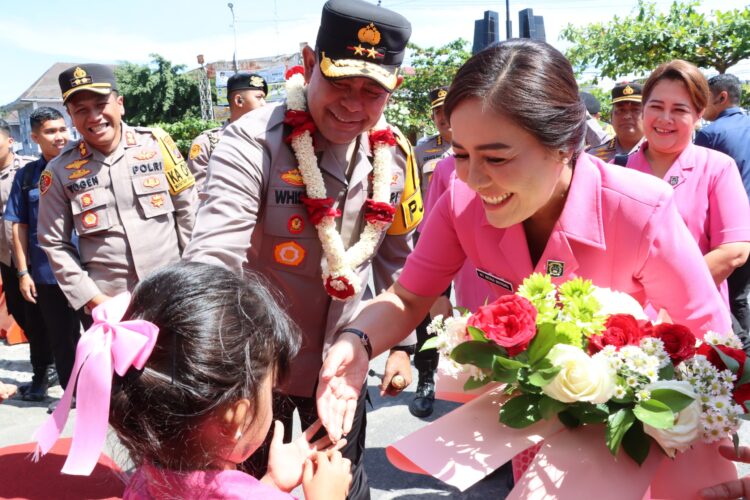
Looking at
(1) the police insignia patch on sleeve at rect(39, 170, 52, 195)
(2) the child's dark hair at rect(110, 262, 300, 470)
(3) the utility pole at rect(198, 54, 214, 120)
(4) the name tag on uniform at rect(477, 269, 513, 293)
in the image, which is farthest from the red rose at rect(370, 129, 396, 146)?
(3) the utility pole at rect(198, 54, 214, 120)

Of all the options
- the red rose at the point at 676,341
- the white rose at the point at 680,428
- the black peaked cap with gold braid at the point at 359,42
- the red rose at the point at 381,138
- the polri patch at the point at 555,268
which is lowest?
the white rose at the point at 680,428

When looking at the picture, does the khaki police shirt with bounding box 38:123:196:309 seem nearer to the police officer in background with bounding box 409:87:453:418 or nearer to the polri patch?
the police officer in background with bounding box 409:87:453:418

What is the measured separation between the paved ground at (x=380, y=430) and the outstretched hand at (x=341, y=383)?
63 cm

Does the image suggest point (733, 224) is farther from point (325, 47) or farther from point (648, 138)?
point (325, 47)

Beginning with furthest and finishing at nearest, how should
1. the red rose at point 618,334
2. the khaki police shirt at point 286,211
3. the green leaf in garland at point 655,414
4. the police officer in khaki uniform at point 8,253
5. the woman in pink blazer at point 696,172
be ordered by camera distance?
the police officer in khaki uniform at point 8,253 < the woman in pink blazer at point 696,172 < the khaki police shirt at point 286,211 < the red rose at point 618,334 < the green leaf in garland at point 655,414

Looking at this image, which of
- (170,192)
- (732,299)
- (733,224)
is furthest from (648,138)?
(170,192)

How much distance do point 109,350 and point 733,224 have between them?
2.67 m

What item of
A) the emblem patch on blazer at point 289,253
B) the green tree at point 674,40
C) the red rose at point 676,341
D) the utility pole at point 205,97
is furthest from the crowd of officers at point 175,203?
the utility pole at point 205,97

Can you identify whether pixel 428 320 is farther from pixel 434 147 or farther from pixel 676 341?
pixel 676 341

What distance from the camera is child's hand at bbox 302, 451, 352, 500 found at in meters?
1.45

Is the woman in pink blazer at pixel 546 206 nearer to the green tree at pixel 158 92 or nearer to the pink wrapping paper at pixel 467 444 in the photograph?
the pink wrapping paper at pixel 467 444

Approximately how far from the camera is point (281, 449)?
1.63 metres

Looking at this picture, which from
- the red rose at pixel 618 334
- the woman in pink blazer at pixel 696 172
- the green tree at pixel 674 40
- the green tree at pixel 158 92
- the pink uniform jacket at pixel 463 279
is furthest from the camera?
the green tree at pixel 158 92

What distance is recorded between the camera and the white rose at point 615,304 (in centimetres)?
137
